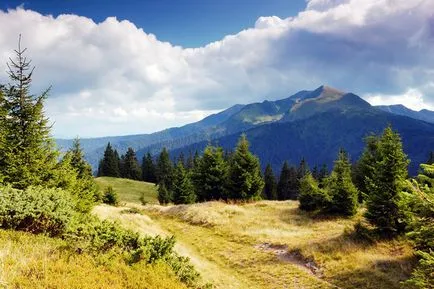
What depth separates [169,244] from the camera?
518 inches

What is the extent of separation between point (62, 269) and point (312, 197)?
31.7 m

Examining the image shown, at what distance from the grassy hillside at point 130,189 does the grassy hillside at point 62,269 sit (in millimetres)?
64675

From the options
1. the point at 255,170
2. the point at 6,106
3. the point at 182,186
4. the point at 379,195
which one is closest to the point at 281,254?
the point at 379,195

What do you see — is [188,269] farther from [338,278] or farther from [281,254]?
[281,254]

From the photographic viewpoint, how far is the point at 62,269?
10078mm

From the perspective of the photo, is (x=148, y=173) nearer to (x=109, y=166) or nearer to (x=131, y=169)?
(x=131, y=169)

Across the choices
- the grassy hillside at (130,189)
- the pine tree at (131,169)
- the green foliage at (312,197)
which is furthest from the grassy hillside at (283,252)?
the pine tree at (131,169)

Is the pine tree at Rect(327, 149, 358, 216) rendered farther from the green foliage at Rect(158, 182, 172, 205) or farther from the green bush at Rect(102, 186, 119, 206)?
the green foliage at Rect(158, 182, 172, 205)

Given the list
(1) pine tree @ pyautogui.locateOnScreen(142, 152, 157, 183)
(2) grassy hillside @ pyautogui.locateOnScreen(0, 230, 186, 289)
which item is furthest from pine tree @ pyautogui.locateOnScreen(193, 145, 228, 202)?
(1) pine tree @ pyautogui.locateOnScreen(142, 152, 157, 183)

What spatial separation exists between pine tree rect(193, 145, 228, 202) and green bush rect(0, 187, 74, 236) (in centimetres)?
3669

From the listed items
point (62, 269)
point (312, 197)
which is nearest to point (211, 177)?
point (312, 197)

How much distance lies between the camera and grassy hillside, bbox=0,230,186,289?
9281 millimetres

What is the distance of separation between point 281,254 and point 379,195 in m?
7.92

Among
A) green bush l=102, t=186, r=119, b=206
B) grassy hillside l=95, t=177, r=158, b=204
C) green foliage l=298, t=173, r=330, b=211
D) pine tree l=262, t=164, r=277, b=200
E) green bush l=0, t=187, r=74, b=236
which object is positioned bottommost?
pine tree l=262, t=164, r=277, b=200
